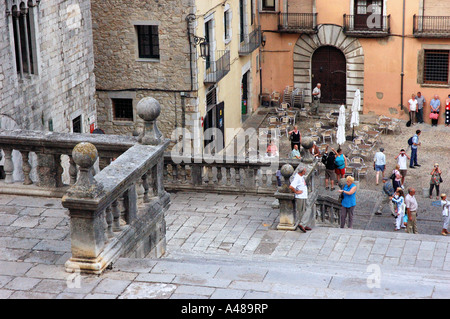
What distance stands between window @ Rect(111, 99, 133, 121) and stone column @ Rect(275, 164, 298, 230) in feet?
43.5

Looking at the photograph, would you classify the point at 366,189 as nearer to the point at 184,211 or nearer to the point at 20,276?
the point at 184,211

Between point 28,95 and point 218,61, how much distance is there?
976 centimetres

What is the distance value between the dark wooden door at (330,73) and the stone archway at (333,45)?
25 cm

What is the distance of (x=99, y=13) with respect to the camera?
1053 inches

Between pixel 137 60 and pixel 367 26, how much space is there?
1090cm

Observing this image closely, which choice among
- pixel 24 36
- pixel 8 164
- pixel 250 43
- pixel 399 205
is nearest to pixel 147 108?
pixel 8 164

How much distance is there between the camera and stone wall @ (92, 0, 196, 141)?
26.6 metres

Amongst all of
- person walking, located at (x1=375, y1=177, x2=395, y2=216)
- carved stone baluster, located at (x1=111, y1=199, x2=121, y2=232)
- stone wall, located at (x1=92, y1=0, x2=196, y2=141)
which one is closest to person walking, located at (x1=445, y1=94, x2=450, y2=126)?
person walking, located at (x1=375, y1=177, x2=395, y2=216)

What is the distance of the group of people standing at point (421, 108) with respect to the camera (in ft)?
109

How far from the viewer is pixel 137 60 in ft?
89.5

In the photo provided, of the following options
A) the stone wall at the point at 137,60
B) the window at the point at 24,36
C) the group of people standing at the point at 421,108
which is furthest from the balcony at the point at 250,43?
the window at the point at 24,36

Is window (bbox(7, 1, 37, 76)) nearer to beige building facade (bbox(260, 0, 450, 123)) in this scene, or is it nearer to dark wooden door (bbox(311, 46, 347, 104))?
beige building facade (bbox(260, 0, 450, 123))

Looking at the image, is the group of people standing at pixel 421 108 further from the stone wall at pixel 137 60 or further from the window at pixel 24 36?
the window at pixel 24 36
